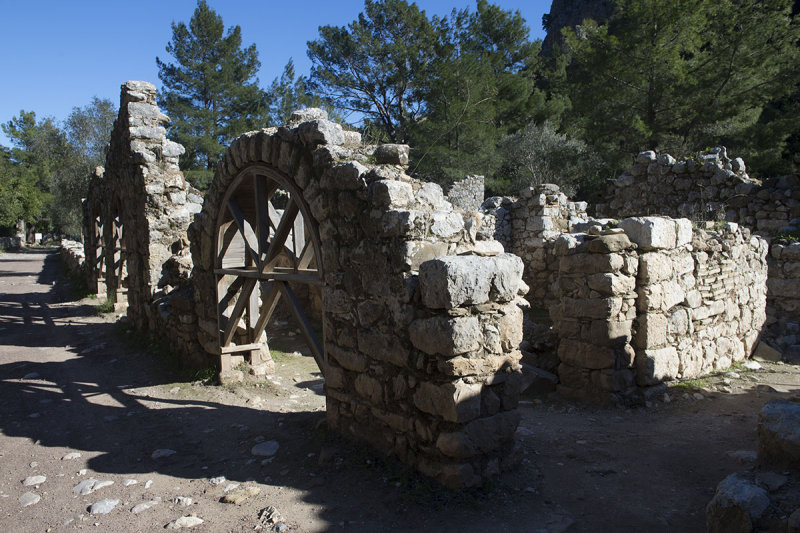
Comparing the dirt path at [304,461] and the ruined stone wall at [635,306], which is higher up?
the ruined stone wall at [635,306]

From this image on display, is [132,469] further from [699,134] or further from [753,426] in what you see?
[699,134]

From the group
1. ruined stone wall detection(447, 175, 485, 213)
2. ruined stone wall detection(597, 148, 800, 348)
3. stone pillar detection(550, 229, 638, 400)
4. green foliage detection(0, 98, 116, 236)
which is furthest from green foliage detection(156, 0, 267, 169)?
stone pillar detection(550, 229, 638, 400)

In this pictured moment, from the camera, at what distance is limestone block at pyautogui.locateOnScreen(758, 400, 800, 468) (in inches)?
112

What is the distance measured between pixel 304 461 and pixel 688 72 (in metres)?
21.6

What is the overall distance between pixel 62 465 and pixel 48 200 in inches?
1851

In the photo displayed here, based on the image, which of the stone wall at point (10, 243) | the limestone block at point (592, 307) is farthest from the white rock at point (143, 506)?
the stone wall at point (10, 243)

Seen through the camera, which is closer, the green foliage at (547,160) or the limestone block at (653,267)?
the limestone block at (653,267)

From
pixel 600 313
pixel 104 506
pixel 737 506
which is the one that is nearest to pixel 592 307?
pixel 600 313

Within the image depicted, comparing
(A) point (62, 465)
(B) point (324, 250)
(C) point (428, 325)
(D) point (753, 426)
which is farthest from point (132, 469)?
(D) point (753, 426)

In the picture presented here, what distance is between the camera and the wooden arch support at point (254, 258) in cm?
555

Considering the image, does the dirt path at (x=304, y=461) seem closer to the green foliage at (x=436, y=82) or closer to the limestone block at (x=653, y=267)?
the limestone block at (x=653, y=267)

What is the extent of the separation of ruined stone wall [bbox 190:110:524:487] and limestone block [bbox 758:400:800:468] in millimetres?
1531

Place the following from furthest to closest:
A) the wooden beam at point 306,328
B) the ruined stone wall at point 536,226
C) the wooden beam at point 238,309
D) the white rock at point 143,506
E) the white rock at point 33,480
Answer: the ruined stone wall at point 536,226
the wooden beam at point 238,309
the wooden beam at point 306,328
the white rock at point 33,480
the white rock at point 143,506

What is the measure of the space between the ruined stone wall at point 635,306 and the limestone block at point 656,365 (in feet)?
0.04
